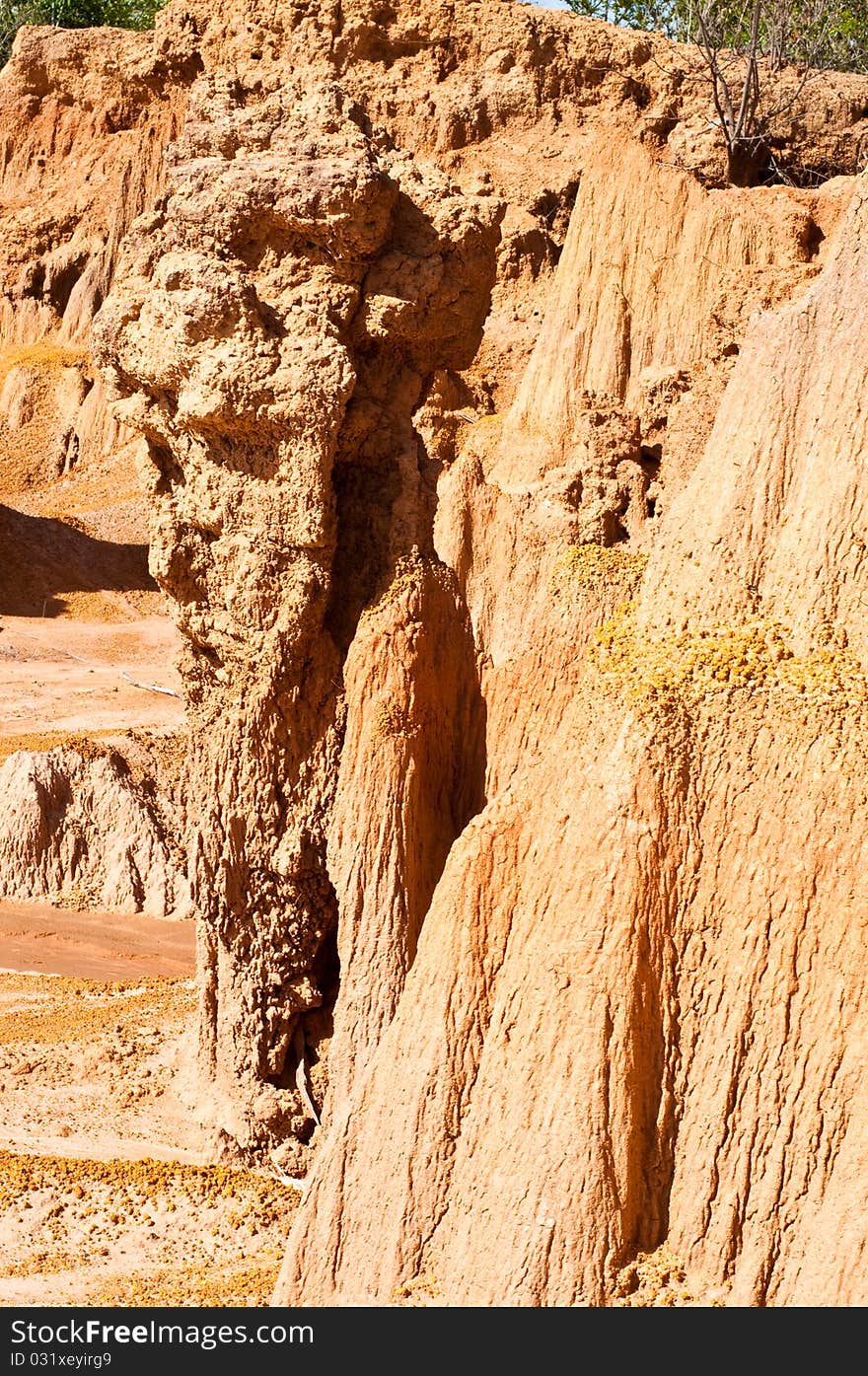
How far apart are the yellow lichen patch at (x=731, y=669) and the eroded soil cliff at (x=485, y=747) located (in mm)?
24

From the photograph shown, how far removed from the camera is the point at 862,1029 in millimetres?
7320

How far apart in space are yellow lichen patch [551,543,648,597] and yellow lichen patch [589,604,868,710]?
4101 millimetres

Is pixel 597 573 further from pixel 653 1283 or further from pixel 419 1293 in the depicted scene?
pixel 653 1283

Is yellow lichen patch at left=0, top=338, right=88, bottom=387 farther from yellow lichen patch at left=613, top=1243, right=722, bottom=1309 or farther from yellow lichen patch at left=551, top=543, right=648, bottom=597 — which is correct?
yellow lichen patch at left=613, top=1243, right=722, bottom=1309

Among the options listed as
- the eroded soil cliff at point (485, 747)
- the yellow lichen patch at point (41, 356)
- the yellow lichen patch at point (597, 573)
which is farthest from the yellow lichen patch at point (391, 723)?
the yellow lichen patch at point (41, 356)

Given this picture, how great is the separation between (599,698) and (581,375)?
1571 centimetres

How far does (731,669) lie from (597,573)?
458 cm

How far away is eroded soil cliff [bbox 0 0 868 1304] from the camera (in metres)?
7.62

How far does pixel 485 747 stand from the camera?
11.9m

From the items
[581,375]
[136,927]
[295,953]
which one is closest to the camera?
[295,953]

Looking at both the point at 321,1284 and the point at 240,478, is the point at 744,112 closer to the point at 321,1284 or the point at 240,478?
the point at 240,478

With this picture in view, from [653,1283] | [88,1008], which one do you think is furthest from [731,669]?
[88,1008]

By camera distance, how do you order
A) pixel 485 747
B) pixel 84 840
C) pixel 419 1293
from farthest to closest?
1. pixel 84 840
2. pixel 485 747
3. pixel 419 1293
